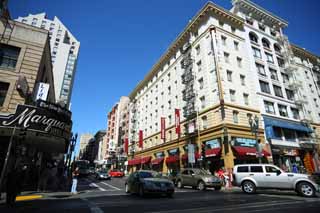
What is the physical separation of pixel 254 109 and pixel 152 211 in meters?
24.5

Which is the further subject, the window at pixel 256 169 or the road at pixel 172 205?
the window at pixel 256 169

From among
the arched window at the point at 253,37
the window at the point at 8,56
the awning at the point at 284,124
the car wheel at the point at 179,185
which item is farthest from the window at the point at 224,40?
the window at the point at 8,56

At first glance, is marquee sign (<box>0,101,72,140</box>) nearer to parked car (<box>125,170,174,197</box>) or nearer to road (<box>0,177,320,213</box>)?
road (<box>0,177,320,213</box>)

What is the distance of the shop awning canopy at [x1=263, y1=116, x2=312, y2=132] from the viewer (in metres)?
26.9

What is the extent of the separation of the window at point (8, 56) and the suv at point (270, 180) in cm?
1933

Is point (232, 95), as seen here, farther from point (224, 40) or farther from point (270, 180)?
point (270, 180)

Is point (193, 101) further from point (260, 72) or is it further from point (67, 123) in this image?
point (67, 123)

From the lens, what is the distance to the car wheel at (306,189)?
11.1m

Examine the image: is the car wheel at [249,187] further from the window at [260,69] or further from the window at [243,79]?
the window at [260,69]

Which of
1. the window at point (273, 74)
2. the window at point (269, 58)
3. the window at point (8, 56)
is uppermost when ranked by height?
the window at point (269, 58)

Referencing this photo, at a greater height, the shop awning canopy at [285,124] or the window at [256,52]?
the window at [256,52]

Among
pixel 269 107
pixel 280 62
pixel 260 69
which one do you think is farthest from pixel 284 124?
pixel 280 62

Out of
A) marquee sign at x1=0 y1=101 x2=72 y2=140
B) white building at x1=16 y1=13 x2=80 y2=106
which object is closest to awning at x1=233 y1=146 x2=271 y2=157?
marquee sign at x1=0 y1=101 x2=72 y2=140

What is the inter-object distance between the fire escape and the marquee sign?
748 inches
